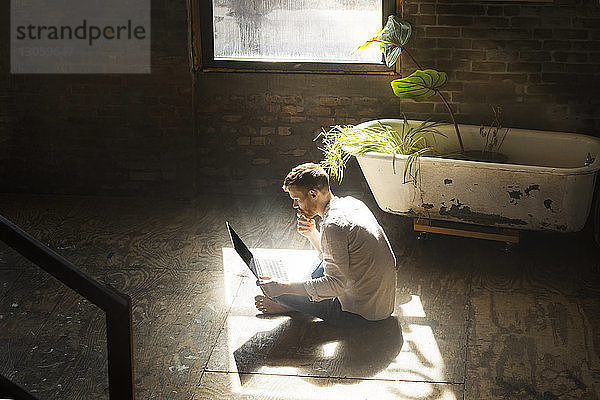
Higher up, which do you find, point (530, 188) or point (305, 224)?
point (530, 188)

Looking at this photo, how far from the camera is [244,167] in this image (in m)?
5.71

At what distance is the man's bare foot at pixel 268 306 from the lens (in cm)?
392

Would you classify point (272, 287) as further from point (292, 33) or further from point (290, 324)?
point (292, 33)

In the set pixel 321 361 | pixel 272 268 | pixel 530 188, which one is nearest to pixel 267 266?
pixel 272 268

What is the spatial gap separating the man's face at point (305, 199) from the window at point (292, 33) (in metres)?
1.92

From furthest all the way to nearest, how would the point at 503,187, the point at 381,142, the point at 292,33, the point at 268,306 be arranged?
the point at 292,33
the point at 381,142
the point at 503,187
the point at 268,306

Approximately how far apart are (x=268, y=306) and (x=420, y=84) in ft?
6.10

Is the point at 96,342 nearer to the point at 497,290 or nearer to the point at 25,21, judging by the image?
the point at 497,290

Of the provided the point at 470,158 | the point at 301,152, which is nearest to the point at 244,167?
the point at 301,152

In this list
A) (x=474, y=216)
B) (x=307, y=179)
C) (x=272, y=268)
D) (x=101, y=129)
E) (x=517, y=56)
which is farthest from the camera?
(x=101, y=129)

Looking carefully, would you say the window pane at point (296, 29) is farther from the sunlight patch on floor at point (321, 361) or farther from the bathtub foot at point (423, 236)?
the sunlight patch on floor at point (321, 361)

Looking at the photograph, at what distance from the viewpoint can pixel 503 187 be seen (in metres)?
4.40

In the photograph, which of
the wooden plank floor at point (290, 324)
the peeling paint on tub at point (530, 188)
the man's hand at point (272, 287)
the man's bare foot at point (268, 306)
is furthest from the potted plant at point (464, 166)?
the man's hand at point (272, 287)

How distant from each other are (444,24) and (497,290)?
1.88m
